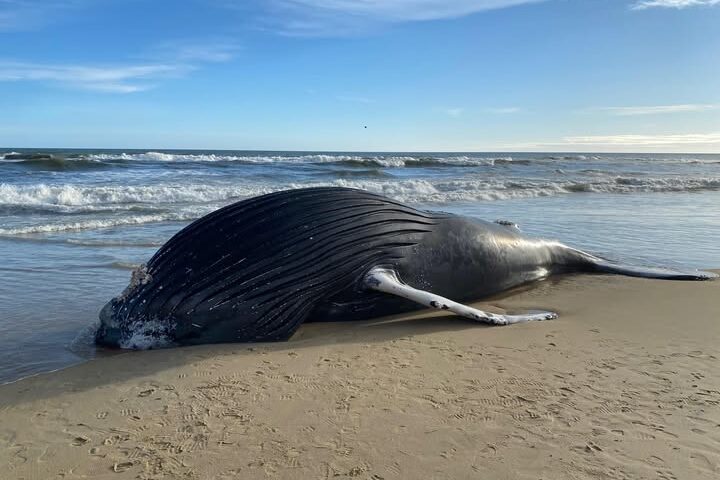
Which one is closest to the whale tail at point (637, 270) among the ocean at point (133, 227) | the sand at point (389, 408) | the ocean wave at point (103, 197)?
the ocean at point (133, 227)

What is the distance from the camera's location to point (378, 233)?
17.8 ft

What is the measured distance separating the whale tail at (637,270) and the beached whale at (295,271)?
2.00 metres

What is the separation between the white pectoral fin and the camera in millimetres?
5000

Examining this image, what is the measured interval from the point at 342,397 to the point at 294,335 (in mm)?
1428

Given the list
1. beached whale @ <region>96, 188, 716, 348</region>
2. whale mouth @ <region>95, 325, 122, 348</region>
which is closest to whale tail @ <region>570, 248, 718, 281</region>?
beached whale @ <region>96, 188, 716, 348</region>

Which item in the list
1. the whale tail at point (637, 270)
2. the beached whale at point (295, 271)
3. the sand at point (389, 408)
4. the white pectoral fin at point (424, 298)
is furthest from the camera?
the whale tail at point (637, 270)

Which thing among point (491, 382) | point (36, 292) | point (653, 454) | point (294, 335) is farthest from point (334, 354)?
point (36, 292)

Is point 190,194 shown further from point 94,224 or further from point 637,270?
point 637,270

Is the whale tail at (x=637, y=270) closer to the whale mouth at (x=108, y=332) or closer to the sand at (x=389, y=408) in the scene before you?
the sand at (x=389, y=408)

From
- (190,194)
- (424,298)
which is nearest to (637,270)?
(424,298)

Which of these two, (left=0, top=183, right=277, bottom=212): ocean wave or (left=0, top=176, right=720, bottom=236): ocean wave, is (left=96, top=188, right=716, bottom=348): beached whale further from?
(left=0, top=183, right=277, bottom=212): ocean wave

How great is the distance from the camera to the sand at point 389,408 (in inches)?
114

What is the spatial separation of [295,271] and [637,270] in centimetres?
460

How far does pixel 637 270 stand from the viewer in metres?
7.40
